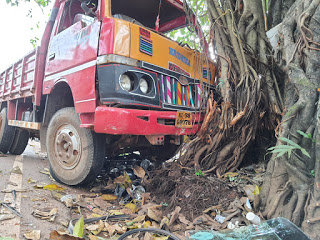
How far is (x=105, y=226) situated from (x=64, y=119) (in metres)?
1.47

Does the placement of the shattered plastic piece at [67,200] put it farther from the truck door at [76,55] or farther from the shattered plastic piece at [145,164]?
the shattered plastic piece at [145,164]

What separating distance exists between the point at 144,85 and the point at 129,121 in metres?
0.49

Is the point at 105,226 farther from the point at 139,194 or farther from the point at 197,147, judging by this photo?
the point at 197,147

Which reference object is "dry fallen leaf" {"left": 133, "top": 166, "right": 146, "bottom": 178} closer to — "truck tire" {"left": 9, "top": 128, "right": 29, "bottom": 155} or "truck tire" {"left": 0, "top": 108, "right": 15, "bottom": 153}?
"truck tire" {"left": 9, "top": 128, "right": 29, "bottom": 155}

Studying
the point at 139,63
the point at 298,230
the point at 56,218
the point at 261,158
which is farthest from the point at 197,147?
the point at 56,218

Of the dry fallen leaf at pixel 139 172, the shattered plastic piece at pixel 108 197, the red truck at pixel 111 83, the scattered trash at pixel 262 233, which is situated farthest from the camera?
the dry fallen leaf at pixel 139 172

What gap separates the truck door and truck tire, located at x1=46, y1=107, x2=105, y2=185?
335 mm

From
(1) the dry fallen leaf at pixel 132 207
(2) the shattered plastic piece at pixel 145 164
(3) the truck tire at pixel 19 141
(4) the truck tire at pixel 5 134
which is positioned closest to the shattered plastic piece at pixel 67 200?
(1) the dry fallen leaf at pixel 132 207

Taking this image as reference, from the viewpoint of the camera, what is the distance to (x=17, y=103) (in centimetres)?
457

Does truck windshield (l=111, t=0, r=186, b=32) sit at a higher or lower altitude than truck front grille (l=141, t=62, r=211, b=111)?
higher

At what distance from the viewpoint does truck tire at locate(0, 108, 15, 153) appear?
5.10m

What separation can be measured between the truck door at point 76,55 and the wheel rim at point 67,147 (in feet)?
1.32

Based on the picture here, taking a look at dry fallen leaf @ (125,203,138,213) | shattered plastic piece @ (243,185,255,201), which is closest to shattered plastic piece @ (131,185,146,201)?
dry fallen leaf @ (125,203,138,213)

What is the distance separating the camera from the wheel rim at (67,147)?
8.80ft
